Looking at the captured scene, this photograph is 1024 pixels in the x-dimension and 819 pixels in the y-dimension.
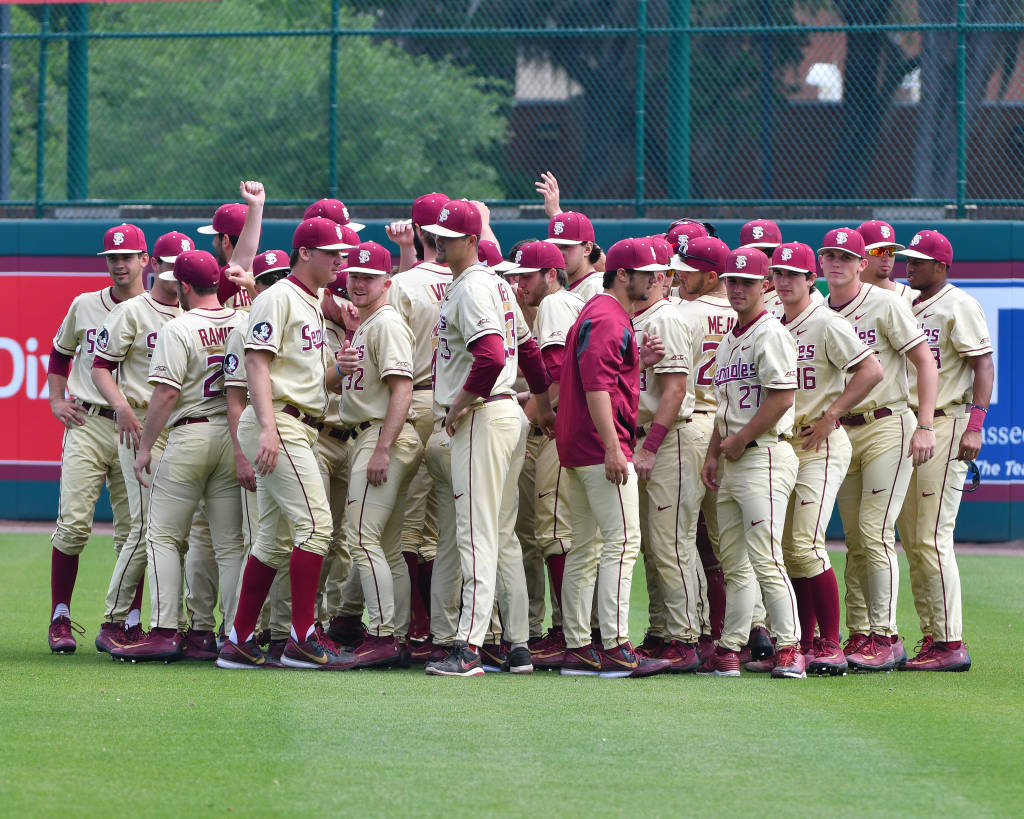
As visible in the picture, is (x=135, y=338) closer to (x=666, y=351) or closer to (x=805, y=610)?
(x=666, y=351)

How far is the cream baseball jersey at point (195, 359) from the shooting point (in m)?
6.54

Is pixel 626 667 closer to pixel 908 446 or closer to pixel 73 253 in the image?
pixel 908 446

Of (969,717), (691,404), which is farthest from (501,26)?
(969,717)

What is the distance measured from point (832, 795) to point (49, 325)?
924 centimetres

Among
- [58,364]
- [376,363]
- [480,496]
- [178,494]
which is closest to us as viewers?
[480,496]

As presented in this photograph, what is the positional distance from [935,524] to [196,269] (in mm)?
3706

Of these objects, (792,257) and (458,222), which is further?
(792,257)

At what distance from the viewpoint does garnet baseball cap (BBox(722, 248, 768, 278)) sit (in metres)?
6.15

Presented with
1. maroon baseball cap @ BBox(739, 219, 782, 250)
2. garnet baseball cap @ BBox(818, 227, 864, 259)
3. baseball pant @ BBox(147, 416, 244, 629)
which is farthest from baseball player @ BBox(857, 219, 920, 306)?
baseball pant @ BBox(147, 416, 244, 629)

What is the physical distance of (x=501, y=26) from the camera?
1294 centimetres

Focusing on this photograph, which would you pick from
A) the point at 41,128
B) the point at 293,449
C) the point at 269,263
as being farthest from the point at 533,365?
the point at 41,128

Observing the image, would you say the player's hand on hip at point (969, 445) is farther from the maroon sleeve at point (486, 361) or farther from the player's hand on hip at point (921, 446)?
the maroon sleeve at point (486, 361)

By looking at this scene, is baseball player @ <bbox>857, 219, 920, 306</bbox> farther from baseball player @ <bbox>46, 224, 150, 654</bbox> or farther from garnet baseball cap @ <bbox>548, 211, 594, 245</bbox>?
baseball player @ <bbox>46, 224, 150, 654</bbox>

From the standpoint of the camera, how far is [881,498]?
6.66 metres
